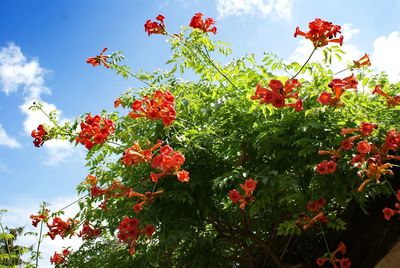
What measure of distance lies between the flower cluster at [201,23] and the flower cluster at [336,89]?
5.29ft

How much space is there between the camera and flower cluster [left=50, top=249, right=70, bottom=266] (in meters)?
6.27

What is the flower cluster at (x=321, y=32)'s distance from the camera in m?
3.55

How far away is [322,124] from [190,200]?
1.45 m

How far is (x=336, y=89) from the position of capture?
139 inches

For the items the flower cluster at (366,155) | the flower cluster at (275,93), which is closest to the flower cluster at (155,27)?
the flower cluster at (275,93)

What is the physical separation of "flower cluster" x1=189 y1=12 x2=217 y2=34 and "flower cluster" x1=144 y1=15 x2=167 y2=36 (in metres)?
0.33

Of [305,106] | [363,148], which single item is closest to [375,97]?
[305,106]

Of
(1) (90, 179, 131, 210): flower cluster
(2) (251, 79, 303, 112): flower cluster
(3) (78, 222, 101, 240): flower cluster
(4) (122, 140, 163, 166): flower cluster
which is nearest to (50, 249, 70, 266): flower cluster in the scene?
(3) (78, 222, 101, 240): flower cluster

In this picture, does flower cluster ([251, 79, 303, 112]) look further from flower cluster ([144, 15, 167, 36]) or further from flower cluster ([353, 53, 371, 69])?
flower cluster ([144, 15, 167, 36])

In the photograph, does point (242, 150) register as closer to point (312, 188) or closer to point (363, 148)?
point (312, 188)

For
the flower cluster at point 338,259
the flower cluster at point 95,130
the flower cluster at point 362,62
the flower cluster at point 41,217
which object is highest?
the flower cluster at point 95,130

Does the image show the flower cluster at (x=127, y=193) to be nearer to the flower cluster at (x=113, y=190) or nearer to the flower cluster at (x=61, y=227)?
the flower cluster at (x=113, y=190)

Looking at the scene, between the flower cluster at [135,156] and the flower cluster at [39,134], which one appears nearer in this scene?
the flower cluster at [135,156]

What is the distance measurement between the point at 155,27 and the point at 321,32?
6.35ft
